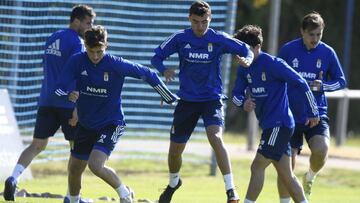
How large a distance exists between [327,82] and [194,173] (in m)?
6.48

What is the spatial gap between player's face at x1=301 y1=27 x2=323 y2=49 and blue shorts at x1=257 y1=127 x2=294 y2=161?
1655 millimetres

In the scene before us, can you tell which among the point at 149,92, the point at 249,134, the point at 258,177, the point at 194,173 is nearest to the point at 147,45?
the point at 149,92

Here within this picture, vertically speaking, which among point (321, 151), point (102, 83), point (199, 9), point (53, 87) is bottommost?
point (321, 151)

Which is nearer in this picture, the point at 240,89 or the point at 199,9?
the point at 240,89

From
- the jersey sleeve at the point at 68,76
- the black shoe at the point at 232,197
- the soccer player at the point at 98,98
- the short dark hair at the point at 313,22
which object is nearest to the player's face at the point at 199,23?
the short dark hair at the point at 313,22

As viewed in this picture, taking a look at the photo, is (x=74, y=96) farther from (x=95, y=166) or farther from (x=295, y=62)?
(x=295, y=62)

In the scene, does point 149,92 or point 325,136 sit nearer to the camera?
point 325,136

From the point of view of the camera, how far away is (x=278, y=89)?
11.3 meters

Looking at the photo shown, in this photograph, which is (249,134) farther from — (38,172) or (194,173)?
(38,172)

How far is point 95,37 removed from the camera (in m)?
11.1

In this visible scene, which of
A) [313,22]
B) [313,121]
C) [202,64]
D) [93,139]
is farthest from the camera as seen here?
[202,64]

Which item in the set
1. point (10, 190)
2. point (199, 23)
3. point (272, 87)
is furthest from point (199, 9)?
point (10, 190)

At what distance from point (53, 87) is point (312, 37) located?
3.21 metres

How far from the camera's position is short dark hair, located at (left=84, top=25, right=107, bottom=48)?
11113 millimetres
